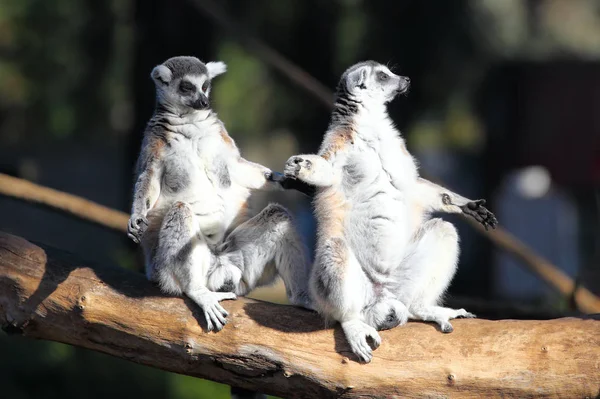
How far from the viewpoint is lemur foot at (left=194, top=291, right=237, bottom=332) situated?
170 inches

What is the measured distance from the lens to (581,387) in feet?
13.0

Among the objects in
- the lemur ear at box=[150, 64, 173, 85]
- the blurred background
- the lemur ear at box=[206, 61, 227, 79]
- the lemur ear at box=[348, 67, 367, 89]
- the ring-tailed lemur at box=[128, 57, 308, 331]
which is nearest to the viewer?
the ring-tailed lemur at box=[128, 57, 308, 331]

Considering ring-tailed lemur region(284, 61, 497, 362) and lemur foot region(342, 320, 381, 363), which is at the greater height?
ring-tailed lemur region(284, 61, 497, 362)

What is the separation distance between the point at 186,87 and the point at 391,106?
8895mm

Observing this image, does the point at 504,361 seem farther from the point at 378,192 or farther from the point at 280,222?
the point at 280,222

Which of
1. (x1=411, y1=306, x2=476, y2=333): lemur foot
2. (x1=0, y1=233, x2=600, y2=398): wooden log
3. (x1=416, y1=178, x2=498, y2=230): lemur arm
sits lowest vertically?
(x1=0, y1=233, x2=600, y2=398): wooden log

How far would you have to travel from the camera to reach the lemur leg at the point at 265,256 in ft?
15.5

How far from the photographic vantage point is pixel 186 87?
4.98m

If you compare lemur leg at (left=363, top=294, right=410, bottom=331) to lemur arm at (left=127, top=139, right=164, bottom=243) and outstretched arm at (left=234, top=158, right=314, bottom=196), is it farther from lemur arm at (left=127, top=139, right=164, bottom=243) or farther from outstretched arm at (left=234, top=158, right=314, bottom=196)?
lemur arm at (left=127, top=139, right=164, bottom=243)

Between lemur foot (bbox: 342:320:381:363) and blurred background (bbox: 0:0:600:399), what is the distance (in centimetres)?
642

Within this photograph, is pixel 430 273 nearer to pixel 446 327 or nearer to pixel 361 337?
pixel 446 327

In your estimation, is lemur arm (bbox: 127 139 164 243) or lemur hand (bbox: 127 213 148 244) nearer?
lemur hand (bbox: 127 213 148 244)

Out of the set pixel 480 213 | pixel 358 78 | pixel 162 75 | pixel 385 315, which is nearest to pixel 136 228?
pixel 162 75

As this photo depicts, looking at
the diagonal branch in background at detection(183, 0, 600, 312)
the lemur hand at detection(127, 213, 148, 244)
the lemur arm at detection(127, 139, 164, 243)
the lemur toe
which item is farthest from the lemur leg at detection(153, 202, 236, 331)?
the diagonal branch in background at detection(183, 0, 600, 312)
